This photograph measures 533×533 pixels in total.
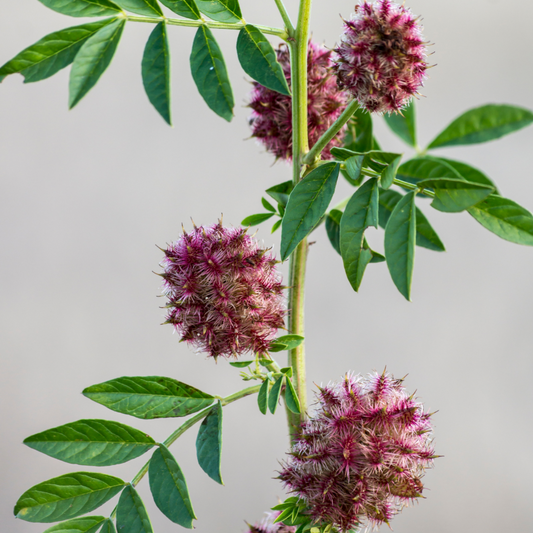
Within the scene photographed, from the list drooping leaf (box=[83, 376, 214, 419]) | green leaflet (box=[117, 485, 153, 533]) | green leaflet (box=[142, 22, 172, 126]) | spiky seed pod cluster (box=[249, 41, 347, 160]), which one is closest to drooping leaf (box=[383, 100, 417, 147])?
spiky seed pod cluster (box=[249, 41, 347, 160])

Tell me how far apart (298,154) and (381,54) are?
162 millimetres

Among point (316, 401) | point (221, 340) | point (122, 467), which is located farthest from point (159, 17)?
point (122, 467)

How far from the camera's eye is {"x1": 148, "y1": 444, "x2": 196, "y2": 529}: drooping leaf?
642mm

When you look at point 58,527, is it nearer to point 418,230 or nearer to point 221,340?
point 221,340

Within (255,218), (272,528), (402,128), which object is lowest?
(272,528)

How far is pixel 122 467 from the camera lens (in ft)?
7.41

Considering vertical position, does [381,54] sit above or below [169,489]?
above

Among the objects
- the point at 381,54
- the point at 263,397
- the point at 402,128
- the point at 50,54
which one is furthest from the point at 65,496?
the point at 402,128

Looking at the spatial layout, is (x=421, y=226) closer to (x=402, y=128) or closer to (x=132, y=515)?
(x=402, y=128)

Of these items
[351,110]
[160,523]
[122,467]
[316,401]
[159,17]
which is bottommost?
[160,523]

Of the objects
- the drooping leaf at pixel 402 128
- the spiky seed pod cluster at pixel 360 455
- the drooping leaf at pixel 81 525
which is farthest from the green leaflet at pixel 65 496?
the drooping leaf at pixel 402 128

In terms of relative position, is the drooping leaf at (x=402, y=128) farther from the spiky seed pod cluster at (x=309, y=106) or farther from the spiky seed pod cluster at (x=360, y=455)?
the spiky seed pod cluster at (x=360, y=455)

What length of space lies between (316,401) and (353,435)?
0.08 m

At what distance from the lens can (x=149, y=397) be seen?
70cm
